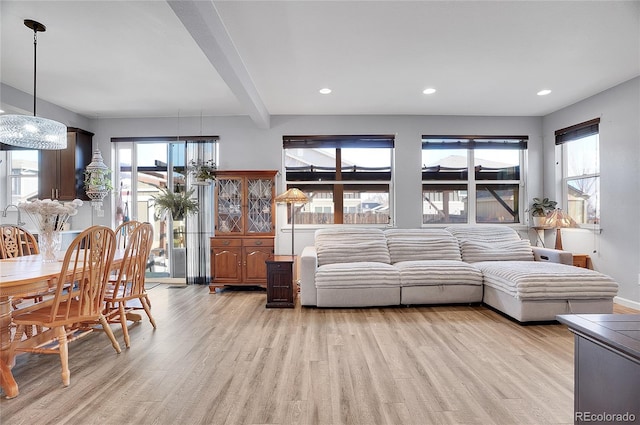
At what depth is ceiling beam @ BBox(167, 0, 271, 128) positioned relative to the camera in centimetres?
208

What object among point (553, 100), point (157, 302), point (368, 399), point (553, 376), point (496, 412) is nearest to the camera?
point (496, 412)

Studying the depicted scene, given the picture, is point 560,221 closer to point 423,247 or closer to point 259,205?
point 423,247

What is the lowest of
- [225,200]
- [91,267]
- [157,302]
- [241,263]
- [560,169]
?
[157,302]

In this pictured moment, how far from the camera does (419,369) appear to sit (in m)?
2.23

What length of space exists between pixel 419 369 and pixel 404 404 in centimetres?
46

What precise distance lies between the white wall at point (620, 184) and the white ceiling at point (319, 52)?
24 cm

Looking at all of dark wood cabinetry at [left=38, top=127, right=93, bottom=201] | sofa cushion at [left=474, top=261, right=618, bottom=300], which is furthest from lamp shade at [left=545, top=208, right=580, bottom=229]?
dark wood cabinetry at [left=38, top=127, right=93, bottom=201]

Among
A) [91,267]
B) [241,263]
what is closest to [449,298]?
[241,263]

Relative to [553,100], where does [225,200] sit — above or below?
below

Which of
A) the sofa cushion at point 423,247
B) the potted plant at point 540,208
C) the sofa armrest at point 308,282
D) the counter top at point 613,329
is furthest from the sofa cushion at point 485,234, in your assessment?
the counter top at point 613,329

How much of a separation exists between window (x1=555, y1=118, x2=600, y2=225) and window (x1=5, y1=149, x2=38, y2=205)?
8.33 metres

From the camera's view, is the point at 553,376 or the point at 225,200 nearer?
the point at 553,376

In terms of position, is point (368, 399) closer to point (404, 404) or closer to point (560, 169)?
point (404, 404)

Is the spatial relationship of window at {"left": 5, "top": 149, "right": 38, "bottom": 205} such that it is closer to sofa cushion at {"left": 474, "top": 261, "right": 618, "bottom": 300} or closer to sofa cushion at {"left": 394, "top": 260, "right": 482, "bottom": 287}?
sofa cushion at {"left": 394, "top": 260, "right": 482, "bottom": 287}
